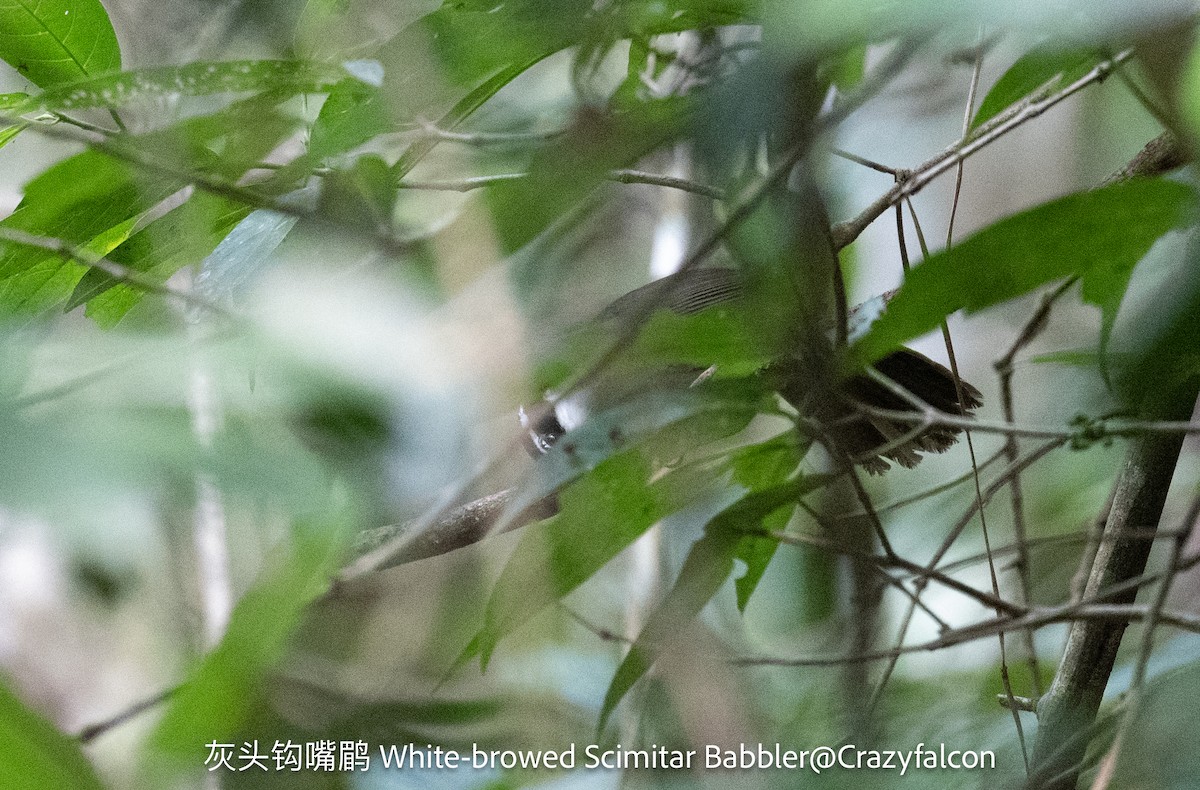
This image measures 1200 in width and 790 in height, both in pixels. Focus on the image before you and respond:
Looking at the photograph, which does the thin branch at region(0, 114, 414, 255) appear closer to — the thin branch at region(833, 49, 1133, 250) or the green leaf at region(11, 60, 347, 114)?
the green leaf at region(11, 60, 347, 114)

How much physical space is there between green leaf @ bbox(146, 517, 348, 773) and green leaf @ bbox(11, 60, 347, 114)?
0.30 m

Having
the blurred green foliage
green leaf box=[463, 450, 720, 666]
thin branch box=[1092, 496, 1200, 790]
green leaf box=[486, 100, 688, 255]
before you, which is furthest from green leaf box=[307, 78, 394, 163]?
→ thin branch box=[1092, 496, 1200, 790]

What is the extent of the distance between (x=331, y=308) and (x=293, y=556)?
0.33 ft

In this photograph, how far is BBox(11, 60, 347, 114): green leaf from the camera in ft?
1.76

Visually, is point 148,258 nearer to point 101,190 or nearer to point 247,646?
point 101,190

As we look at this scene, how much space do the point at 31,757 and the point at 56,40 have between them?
609 mm

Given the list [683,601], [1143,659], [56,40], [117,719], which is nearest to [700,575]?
[683,601]

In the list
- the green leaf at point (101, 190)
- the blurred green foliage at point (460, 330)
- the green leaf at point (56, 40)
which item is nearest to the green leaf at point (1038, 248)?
the blurred green foliage at point (460, 330)

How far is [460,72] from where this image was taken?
578mm

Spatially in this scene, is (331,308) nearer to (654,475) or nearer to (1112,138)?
(654,475)

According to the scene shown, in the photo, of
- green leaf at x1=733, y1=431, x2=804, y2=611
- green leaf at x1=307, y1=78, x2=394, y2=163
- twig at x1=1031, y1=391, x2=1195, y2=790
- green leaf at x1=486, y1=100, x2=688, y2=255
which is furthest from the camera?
twig at x1=1031, y1=391, x2=1195, y2=790

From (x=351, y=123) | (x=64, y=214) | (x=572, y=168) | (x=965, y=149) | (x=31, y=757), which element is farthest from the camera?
(x=965, y=149)

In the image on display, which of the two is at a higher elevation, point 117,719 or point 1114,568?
point 117,719

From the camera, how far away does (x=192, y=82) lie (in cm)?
54
